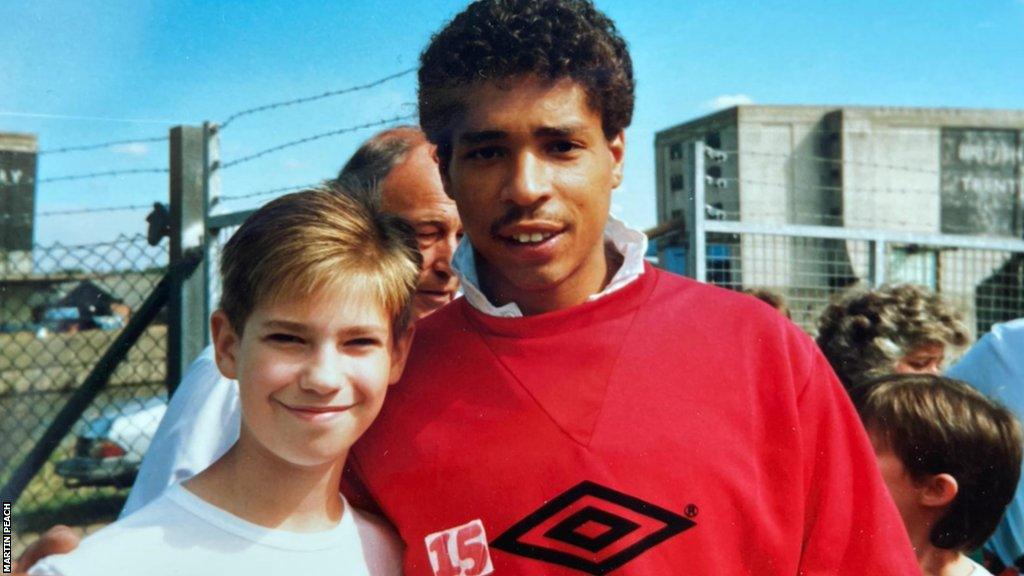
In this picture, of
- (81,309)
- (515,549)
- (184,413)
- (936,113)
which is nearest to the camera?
(515,549)

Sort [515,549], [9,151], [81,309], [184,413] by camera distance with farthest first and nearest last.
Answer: [81,309]
[9,151]
[184,413]
[515,549]

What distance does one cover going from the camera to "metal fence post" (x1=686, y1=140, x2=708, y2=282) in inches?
162

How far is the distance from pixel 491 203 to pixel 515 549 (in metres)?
0.56

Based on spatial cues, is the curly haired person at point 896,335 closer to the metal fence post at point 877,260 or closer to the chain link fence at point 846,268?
the chain link fence at point 846,268

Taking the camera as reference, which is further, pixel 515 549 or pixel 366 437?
pixel 366 437

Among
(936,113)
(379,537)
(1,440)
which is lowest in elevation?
(1,440)

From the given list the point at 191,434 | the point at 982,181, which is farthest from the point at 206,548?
the point at 982,181

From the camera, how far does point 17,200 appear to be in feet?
12.1

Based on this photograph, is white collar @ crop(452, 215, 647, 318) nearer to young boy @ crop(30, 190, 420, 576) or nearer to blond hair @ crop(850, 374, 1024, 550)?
young boy @ crop(30, 190, 420, 576)

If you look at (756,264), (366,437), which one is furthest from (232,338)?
(756,264)

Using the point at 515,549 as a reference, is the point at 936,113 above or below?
above

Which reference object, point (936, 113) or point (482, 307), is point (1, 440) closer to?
point (482, 307)

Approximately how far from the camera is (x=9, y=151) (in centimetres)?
358

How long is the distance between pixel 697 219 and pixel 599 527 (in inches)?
109
